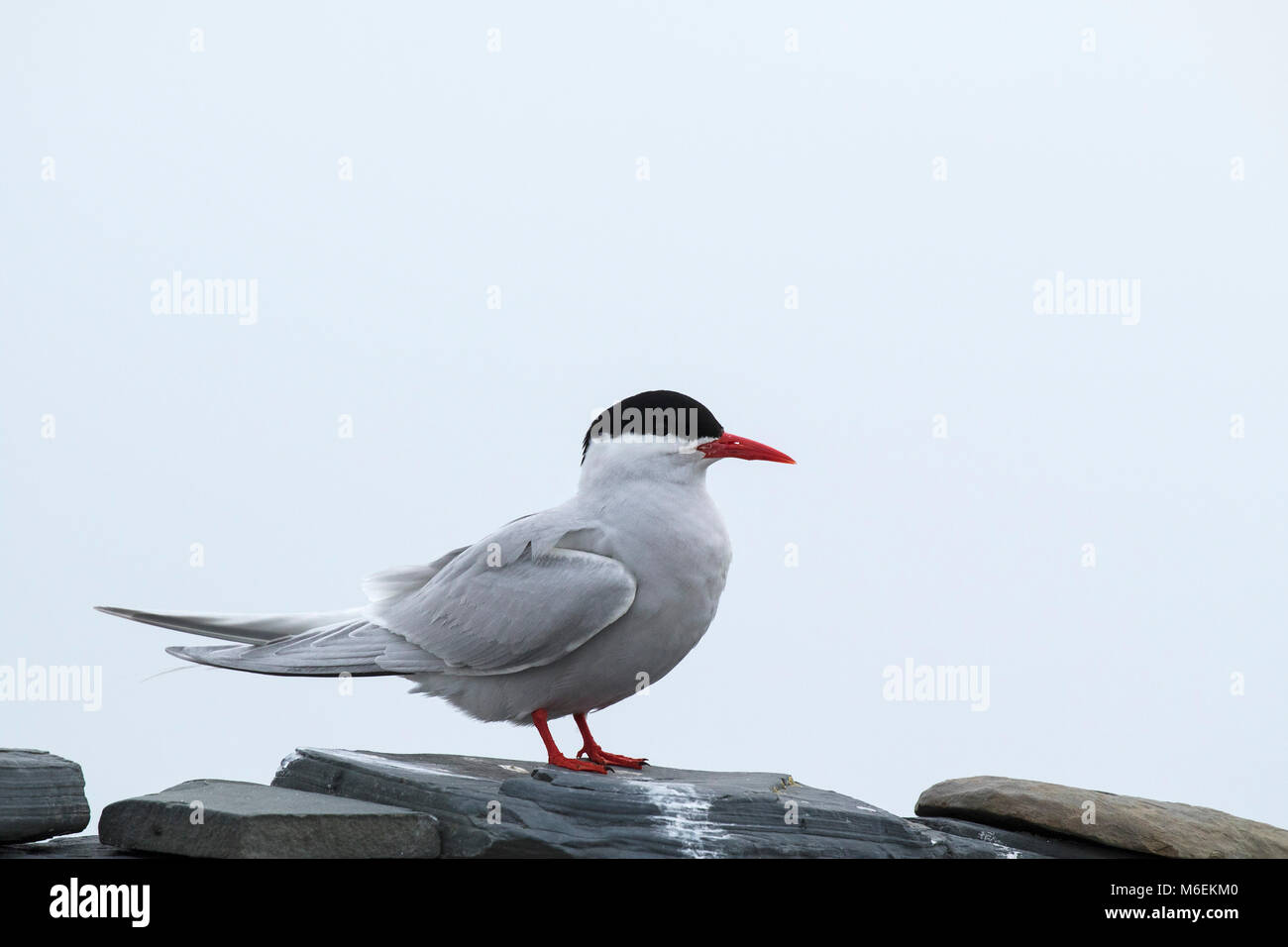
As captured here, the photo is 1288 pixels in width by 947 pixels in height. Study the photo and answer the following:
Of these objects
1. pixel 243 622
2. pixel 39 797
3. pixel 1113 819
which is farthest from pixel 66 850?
pixel 1113 819

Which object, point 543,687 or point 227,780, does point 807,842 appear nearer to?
point 543,687

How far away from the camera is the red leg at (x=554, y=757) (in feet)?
18.3

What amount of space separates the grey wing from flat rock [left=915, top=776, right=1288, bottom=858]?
6.85ft

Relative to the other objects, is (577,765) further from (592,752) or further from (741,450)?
(741,450)

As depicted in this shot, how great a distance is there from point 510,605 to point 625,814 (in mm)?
1016

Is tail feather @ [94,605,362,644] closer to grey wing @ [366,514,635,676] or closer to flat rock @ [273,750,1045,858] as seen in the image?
grey wing @ [366,514,635,676]

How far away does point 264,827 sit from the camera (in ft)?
15.8

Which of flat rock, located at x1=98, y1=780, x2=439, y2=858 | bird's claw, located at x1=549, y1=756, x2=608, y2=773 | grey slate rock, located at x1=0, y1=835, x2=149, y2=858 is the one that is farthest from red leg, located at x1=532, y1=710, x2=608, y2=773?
grey slate rock, located at x1=0, y1=835, x2=149, y2=858

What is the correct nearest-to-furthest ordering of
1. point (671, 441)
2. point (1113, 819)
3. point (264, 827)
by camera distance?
point (264, 827)
point (671, 441)
point (1113, 819)

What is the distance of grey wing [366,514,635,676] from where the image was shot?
548 cm
